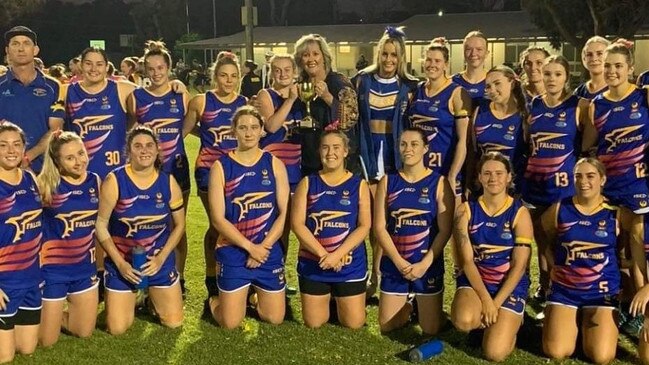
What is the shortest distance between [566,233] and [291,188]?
2078 mm

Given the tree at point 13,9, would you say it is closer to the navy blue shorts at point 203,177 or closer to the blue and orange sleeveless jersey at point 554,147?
the navy blue shorts at point 203,177

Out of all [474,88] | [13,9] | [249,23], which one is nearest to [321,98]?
[474,88]

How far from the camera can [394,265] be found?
16.0ft

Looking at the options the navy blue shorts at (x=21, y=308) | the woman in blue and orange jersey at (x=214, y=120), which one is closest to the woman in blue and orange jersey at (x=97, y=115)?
the woman in blue and orange jersey at (x=214, y=120)

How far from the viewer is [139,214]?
480 cm

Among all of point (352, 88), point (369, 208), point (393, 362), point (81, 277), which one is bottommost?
point (393, 362)

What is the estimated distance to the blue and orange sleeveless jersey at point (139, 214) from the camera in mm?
4793

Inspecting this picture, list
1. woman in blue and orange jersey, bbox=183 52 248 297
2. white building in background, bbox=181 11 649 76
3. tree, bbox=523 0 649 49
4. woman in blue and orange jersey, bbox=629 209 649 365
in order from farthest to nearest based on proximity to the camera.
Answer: white building in background, bbox=181 11 649 76 → tree, bbox=523 0 649 49 → woman in blue and orange jersey, bbox=183 52 248 297 → woman in blue and orange jersey, bbox=629 209 649 365

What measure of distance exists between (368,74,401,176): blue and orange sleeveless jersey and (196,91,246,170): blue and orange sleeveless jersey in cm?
104

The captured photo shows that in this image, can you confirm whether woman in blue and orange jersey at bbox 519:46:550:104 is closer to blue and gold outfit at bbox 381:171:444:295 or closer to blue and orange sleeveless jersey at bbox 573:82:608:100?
blue and orange sleeveless jersey at bbox 573:82:608:100

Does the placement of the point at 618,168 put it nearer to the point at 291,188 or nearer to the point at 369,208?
the point at 369,208

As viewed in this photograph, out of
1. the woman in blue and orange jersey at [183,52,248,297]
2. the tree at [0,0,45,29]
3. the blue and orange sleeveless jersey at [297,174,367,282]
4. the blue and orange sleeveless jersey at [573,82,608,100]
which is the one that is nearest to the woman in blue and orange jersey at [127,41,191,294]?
the woman in blue and orange jersey at [183,52,248,297]

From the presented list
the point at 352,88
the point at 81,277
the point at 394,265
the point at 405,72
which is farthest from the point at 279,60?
the point at 81,277

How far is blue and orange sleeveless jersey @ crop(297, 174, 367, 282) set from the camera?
4.93m
